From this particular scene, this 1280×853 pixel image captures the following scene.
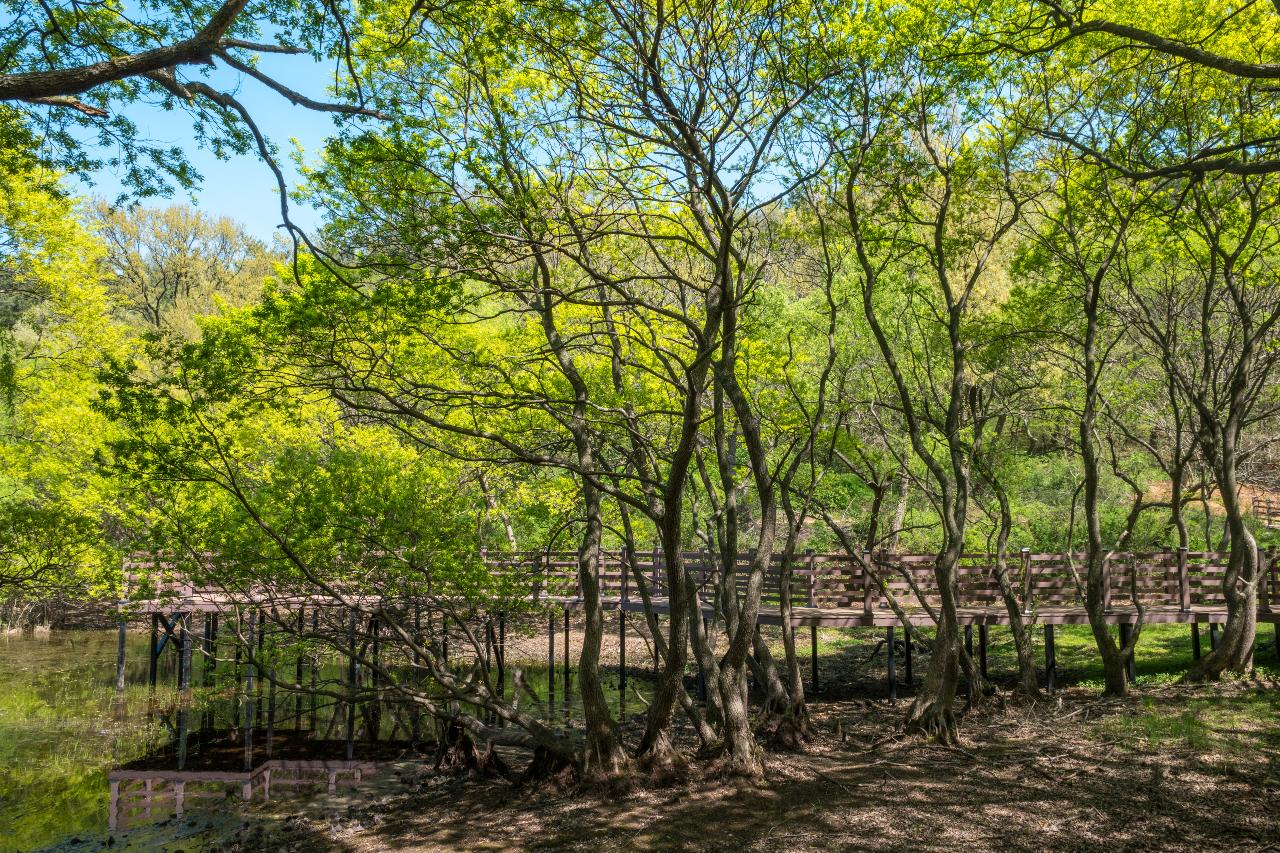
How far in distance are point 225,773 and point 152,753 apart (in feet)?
7.79

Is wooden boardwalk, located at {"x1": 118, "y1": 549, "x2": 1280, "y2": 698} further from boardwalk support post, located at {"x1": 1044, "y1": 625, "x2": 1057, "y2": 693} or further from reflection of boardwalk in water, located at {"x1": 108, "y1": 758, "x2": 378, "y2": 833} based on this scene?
reflection of boardwalk in water, located at {"x1": 108, "y1": 758, "x2": 378, "y2": 833}

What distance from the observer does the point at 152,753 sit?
15.5m

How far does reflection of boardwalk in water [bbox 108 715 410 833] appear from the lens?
13094mm

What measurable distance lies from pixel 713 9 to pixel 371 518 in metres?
8.92

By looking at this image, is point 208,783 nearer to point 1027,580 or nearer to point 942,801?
point 942,801

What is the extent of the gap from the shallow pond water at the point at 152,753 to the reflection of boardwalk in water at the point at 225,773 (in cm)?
2

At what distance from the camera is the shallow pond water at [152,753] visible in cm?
1253

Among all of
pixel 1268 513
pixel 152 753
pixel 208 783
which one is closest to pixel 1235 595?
pixel 208 783

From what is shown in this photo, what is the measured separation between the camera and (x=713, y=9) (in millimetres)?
9008

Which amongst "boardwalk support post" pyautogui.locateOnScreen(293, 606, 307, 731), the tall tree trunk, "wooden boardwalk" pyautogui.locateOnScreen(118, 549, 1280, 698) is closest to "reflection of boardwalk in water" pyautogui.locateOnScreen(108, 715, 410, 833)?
"boardwalk support post" pyautogui.locateOnScreen(293, 606, 307, 731)

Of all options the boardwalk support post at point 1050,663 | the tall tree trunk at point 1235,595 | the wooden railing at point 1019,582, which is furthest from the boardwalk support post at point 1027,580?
the tall tree trunk at point 1235,595

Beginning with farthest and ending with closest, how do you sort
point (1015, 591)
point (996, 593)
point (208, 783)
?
point (996, 593)
point (1015, 591)
point (208, 783)

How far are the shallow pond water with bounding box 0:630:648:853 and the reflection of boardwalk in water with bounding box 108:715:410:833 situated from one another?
0.8 inches

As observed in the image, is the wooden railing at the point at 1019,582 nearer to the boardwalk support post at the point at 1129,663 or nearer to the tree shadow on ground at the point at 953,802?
the boardwalk support post at the point at 1129,663
